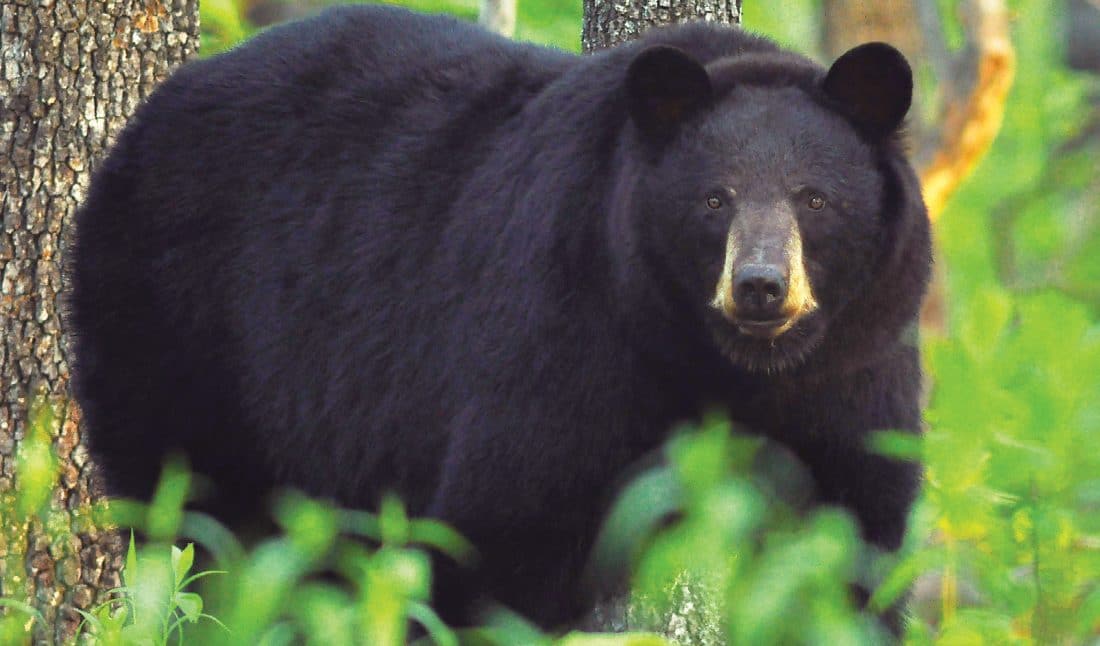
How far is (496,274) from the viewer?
13.8ft

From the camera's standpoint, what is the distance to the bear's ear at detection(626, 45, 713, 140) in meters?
3.91

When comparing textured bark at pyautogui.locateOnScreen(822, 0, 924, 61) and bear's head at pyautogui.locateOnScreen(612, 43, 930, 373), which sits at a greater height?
bear's head at pyautogui.locateOnScreen(612, 43, 930, 373)

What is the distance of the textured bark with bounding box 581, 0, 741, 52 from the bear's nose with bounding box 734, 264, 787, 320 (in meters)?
1.76

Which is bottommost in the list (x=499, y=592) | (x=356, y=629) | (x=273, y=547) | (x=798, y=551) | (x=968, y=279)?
(x=968, y=279)

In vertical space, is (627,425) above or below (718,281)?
below

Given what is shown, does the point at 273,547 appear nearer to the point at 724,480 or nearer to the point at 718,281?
the point at 724,480

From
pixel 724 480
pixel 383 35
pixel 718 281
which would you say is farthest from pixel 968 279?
pixel 724 480

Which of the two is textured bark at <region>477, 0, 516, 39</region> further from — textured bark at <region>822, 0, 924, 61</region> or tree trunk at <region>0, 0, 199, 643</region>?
textured bark at <region>822, 0, 924, 61</region>

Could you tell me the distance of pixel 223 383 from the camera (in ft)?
16.4

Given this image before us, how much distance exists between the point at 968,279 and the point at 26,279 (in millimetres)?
8962

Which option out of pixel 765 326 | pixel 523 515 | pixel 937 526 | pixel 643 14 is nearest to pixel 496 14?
pixel 643 14

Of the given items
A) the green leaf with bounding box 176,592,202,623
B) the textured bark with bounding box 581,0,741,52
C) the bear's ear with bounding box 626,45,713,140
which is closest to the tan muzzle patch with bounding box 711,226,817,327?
the bear's ear with bounding box 626,45,713,140

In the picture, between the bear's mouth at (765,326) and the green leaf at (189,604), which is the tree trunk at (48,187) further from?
the bear's mouth at (765,326)

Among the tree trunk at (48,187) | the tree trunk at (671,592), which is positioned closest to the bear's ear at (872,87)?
the tree trunk at (671,592)
